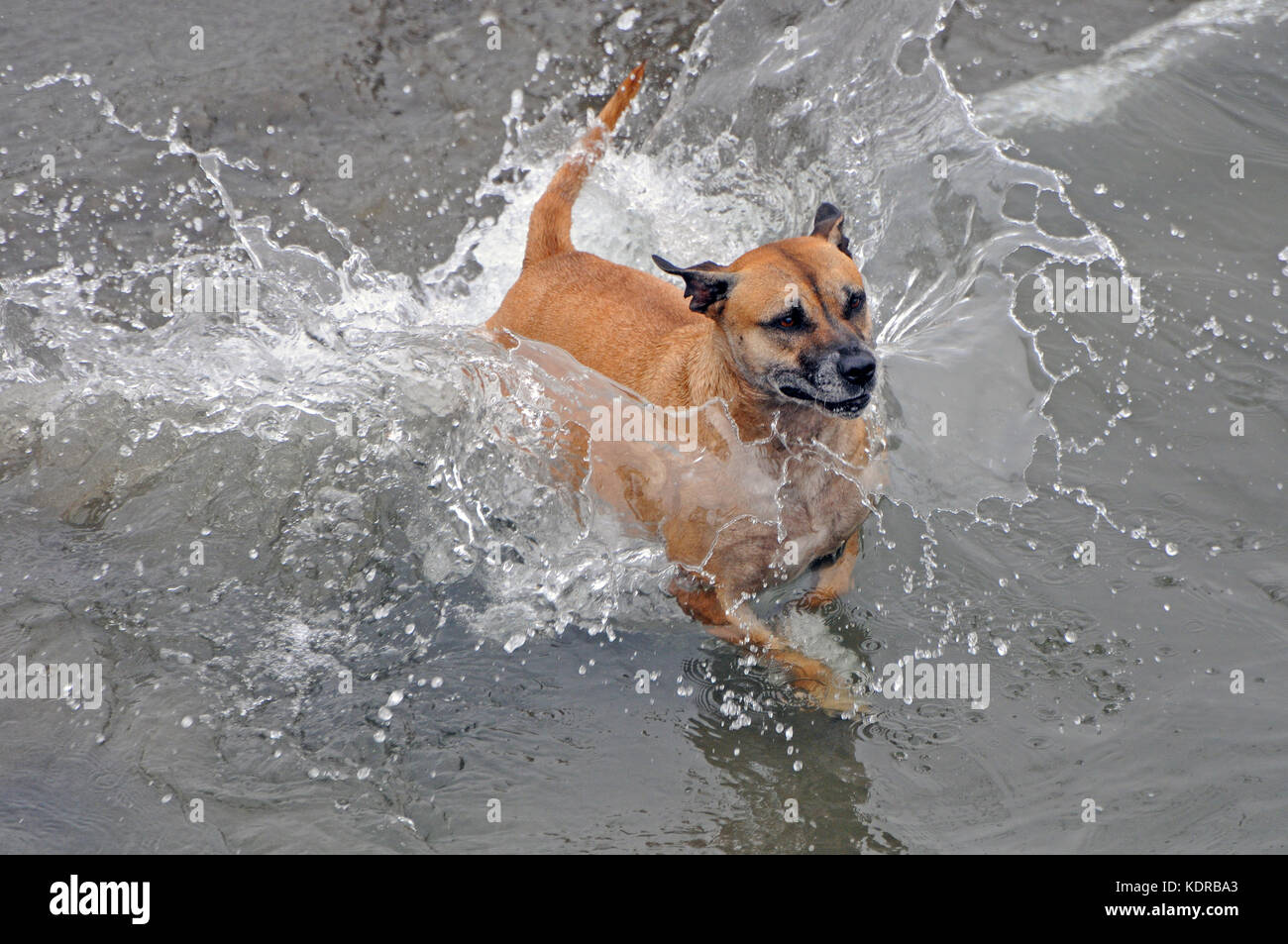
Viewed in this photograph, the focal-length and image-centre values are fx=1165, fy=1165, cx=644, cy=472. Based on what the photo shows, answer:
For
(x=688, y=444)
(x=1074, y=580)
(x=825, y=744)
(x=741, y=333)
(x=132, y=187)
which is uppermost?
(x=132, y=187)

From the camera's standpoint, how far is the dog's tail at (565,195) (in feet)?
18.0

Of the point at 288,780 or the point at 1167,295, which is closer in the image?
the point at 288,780

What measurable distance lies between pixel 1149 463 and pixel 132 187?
6171 millimetres

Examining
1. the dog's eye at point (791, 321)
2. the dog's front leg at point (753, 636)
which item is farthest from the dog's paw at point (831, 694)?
the dog's eye at point (791, 321)

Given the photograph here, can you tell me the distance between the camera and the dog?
4113mm

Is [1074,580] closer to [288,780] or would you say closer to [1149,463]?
[1149,463]

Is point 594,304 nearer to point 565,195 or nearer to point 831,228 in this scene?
point 565,195

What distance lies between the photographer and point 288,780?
4.05 metres

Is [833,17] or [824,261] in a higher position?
[833,17]

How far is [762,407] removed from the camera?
4324 millimetres

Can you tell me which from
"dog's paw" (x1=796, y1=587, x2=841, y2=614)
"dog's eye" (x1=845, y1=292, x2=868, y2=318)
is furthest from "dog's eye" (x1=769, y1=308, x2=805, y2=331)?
"dog's paw" (x1=796, y1=587, x2=841, y2=614)

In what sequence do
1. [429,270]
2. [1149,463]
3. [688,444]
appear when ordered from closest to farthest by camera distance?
[688,444]
[1149,463]
[429,270]

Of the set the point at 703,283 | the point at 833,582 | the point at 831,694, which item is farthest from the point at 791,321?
the point at 831,694
